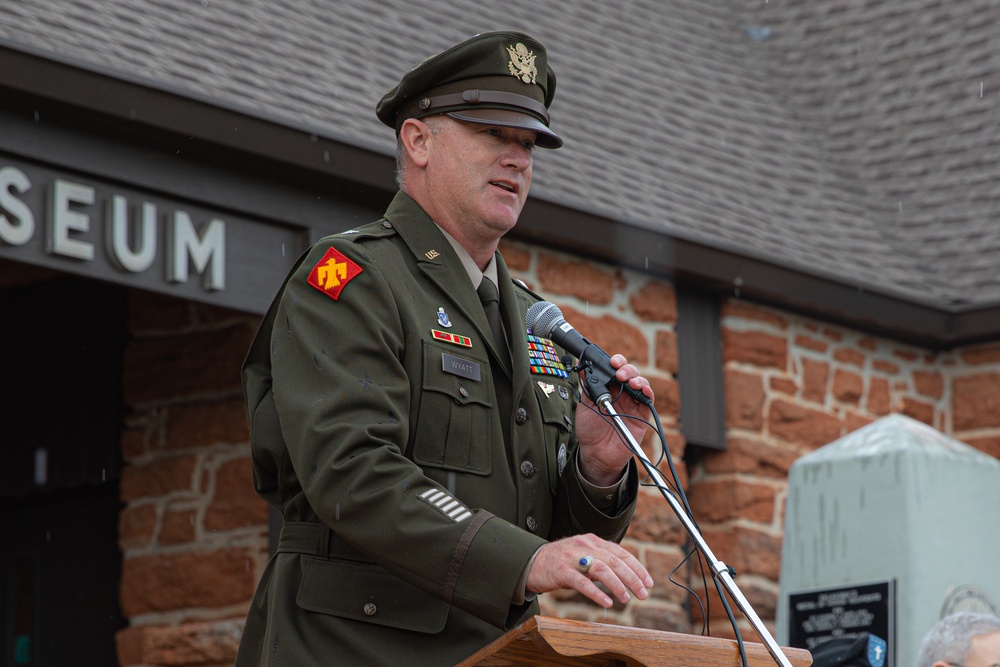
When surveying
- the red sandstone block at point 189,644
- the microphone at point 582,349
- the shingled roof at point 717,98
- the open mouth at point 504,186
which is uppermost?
the shingled roof at point 717,98

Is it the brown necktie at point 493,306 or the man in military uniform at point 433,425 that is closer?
the man in military uniform at point 433,425

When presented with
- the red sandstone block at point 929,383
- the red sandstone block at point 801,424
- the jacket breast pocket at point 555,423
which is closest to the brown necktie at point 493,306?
the jacket breast pocket at point 555,423

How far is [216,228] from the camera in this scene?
6.05m

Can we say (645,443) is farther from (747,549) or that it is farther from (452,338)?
(452,338)

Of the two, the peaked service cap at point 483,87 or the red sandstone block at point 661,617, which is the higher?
the peaked service cap at point 483,87

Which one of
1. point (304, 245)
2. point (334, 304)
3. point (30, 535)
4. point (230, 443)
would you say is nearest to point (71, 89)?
point (304, 245)

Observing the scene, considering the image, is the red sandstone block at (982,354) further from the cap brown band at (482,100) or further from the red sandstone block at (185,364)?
the cap brown band at (482,100)

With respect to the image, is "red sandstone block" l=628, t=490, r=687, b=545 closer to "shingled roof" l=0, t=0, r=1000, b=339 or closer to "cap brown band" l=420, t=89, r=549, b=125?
"shingled roof" l=0, t=0, r=1000, b=339

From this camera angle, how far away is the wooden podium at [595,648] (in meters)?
2.52

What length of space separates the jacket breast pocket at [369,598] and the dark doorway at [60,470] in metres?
4.09

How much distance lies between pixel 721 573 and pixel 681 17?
8.45 m

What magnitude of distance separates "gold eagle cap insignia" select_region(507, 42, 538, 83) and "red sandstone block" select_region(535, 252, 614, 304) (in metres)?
A: 3.80

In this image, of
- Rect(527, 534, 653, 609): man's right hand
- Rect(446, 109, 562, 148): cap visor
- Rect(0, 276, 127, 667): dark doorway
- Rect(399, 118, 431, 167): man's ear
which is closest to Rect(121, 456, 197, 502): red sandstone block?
Rect(0, 276, 127, 667): dark doorway

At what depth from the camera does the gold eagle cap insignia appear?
11.1ft
